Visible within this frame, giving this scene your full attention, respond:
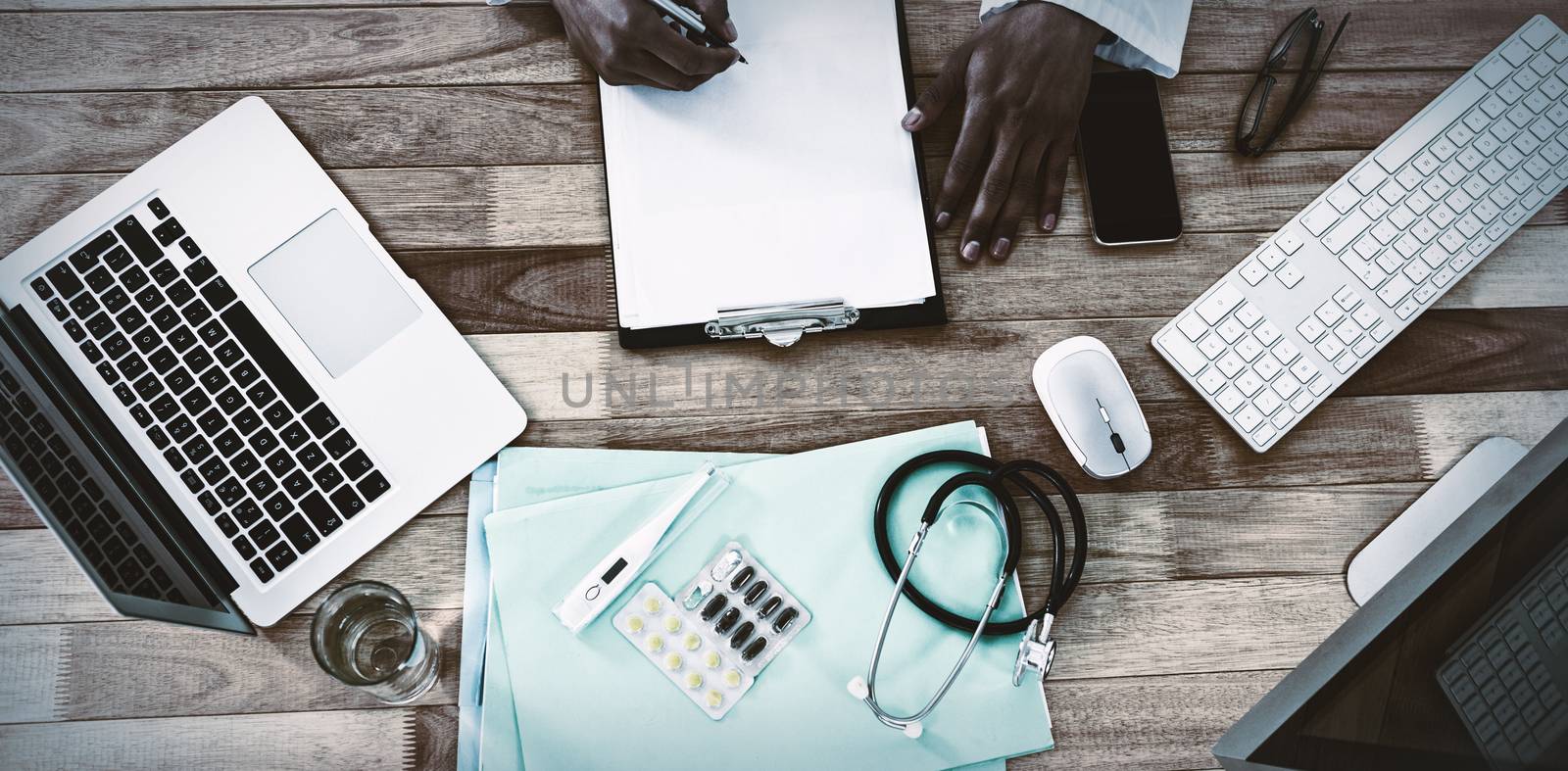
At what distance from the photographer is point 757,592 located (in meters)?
0.78

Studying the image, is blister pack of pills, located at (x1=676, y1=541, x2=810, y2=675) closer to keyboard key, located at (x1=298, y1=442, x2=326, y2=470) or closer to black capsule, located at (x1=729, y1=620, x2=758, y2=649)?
black capsule, located at (x1=729, y1=620, x2=758, y2=649)

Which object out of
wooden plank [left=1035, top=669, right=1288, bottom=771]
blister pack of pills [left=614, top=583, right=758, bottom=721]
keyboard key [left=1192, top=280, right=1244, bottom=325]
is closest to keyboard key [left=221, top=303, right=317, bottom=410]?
blister pack of pills [left=614, top=583, right=758, bottom=721]

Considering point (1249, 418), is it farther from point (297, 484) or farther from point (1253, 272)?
point (297, 484)

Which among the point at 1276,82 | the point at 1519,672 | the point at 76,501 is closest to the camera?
the point at 1519,672

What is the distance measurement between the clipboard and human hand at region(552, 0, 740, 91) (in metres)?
0.02

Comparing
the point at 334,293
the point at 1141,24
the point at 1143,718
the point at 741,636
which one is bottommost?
the point at 1143,718

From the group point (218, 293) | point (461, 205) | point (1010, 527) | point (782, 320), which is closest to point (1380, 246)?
point (1010, 527)

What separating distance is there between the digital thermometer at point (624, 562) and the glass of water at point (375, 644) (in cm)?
13

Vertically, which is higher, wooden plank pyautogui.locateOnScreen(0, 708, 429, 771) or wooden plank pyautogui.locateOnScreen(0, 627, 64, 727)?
wooden plank pyautogui.locateOnScreen(0, 627, 64, 727)

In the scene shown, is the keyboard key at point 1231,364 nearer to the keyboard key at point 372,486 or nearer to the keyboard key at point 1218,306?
the keyboard key at point 1218,306

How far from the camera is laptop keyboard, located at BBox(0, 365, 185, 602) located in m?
0.67

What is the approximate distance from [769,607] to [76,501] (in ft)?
1.87

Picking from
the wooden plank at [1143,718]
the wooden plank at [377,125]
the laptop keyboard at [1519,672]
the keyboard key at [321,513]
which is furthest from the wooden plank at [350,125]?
the laptop keyboard at [1519,672]

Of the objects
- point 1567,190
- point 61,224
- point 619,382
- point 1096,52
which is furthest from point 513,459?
point 1567,190
